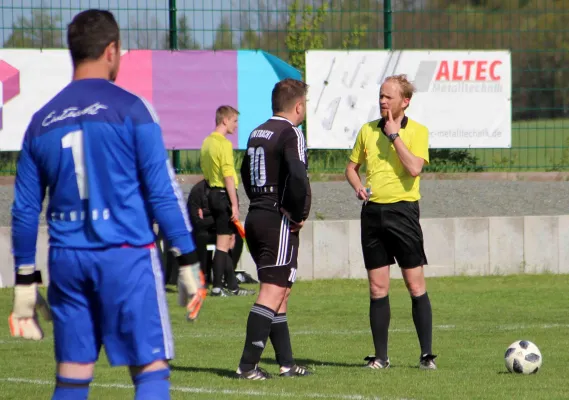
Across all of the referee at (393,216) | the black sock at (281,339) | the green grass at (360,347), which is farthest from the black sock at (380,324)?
the black sock at (281,339)

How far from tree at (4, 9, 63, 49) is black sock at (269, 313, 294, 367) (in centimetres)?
875

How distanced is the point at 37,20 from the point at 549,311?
8.11 metres

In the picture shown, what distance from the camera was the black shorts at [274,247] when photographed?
25.2 ft

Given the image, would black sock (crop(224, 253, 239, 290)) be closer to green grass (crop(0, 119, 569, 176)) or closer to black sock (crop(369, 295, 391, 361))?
green grass (crop(0, 119, 569, 176))

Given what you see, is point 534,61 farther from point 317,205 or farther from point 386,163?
point 386,163

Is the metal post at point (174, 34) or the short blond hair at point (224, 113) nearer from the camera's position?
the short blond hair at point (224, 113)

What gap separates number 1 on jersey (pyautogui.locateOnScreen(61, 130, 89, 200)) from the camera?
4.43m

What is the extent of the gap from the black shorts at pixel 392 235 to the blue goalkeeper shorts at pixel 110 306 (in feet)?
12.5

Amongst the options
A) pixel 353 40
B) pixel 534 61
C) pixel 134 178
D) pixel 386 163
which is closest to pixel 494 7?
pixel 534 61

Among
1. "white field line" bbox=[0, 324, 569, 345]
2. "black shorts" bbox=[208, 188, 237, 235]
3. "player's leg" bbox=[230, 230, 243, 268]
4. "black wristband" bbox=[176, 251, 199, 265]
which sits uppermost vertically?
"black wristband" bbox=[176, 251, 199, 265]

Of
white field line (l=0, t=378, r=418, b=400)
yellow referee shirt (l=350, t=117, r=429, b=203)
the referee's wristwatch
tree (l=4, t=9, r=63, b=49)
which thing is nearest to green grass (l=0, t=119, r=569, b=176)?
tree (l=4, t=9, r=63, b=49)

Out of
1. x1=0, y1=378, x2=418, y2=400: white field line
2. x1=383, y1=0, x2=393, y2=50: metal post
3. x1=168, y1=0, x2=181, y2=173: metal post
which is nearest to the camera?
x1=0, y1=378, x2=418, y2=400: white field line

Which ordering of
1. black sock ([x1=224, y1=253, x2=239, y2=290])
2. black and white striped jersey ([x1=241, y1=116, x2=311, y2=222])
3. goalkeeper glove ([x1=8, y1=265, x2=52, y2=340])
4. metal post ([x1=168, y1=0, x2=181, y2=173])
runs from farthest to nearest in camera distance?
metal post ([x1=168, y1=0, x2=181, y2=173]) < black sock ([x1=224, y1=253, x2=239, y2=290]) < black and white striped jersey ([x1=241, y1=116, x2=311, y2=222]) < goalkeeper glove ([x1=8, y1=265, x2=52, y2=340])

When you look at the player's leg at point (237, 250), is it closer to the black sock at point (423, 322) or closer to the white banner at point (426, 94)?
the white banner at point (426, 94)
